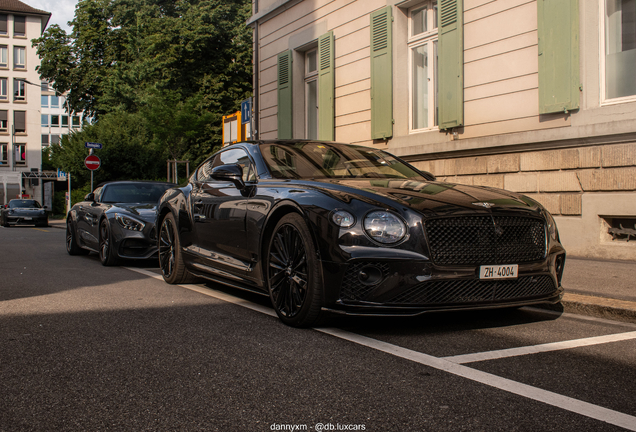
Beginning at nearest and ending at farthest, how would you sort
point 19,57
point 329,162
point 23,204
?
point 329,162 → point 23,204 → point 19,57

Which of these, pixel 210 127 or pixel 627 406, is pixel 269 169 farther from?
pixel 210 127

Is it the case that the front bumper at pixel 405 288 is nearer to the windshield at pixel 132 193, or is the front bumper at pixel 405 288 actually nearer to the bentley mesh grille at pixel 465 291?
the bentley mesh grille at pixel 465 291

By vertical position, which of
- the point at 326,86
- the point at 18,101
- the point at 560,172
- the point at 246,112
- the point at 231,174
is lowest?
the point at 231,174

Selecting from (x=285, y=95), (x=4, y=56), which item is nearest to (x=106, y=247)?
(x=285, y=95)

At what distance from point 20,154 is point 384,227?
6872cm

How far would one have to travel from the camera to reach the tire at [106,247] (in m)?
9.23

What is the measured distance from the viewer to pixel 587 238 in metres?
9.49

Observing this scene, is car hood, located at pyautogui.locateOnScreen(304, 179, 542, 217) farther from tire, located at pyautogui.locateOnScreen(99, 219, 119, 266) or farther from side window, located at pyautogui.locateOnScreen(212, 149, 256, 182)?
tire, located at pyautogui.locateOnScreen(99, 219, 119, 266)

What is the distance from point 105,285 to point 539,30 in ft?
24.3

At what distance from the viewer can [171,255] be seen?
7.15 metres

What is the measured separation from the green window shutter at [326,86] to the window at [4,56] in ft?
197

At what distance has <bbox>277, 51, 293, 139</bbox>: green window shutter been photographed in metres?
17.1

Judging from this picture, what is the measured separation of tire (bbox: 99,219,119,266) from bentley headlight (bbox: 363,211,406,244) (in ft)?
19.5

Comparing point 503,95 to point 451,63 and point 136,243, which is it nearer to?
point 451,63
